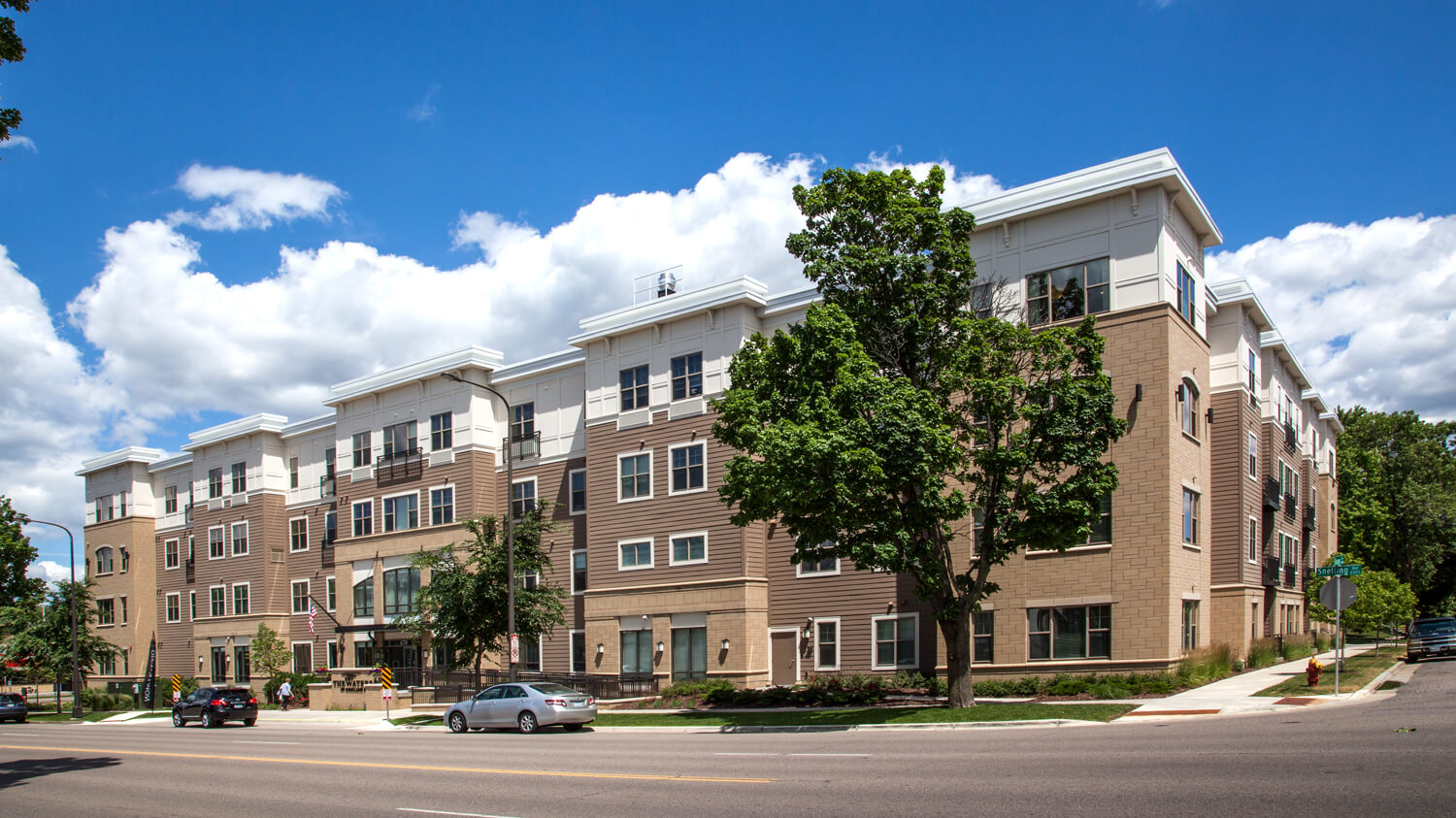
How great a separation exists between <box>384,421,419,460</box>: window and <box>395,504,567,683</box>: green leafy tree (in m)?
13.0

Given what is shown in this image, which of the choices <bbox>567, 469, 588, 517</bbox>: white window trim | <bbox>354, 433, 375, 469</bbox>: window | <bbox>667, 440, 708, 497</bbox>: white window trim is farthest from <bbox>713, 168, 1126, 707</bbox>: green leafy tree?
→ <bbox>354, 433, 375, 469</bbox>: window

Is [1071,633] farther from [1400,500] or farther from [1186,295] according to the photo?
[1400,500]

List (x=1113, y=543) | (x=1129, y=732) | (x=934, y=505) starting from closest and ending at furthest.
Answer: (x=1129, y=732) < (x=934, y=505) < (x=1113, y=543)

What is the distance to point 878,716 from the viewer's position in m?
24.6

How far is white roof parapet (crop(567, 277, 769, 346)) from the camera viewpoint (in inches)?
1494

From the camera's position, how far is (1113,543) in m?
29.6

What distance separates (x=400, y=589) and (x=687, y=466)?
1784cm

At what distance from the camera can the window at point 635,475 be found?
40188 mm

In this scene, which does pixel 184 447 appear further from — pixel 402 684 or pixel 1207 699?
pixel 1207 699

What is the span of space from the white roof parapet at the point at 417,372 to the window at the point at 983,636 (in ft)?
82.3

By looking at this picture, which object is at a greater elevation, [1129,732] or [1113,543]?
[1113,543]

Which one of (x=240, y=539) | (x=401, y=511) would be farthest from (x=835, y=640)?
(x=240, y=539)

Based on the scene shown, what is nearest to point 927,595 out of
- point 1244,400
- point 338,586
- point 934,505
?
point 934,505

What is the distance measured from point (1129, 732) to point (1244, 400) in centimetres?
2215
